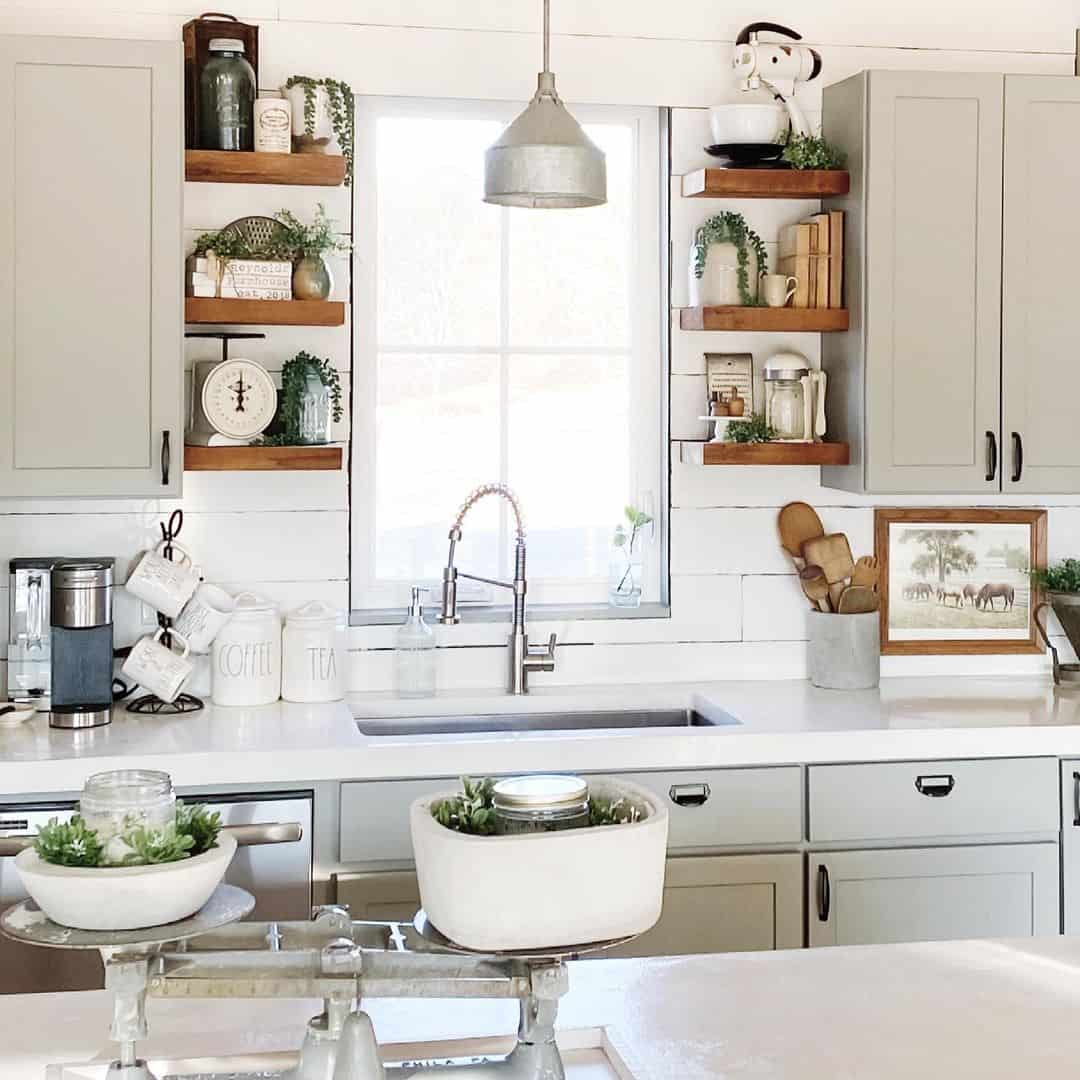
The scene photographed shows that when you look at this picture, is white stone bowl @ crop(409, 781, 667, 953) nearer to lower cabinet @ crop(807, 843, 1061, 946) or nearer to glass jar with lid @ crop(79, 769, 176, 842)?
glass jar with lid @ crop(79, 769, 176, 842)

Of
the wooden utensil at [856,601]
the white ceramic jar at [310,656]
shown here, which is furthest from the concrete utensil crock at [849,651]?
the white ceramic jar at [310,656]

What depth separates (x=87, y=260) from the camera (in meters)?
3.11

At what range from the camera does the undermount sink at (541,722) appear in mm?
3469

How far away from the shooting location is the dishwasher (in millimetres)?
2848

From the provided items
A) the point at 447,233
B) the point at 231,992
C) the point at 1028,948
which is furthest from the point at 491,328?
the point at 231,992

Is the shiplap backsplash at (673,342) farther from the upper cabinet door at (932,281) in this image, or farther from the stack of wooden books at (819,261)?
the upper cabinet door at (932,281)

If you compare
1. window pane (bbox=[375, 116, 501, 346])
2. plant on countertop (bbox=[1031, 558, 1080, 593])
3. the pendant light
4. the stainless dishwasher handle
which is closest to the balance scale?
the stainless dishwasher handle

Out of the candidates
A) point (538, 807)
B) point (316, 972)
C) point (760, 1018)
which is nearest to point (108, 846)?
point (316, 972)

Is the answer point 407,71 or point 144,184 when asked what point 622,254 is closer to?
point 407,71

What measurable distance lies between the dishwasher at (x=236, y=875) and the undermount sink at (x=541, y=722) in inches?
19.9

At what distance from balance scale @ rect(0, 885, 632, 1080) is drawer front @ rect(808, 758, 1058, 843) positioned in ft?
6.35

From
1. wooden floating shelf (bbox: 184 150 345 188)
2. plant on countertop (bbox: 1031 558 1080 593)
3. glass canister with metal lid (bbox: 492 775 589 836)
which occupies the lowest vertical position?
glass canister with metal lid (bbox: 492 775 589 836)

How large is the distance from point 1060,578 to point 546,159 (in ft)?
6.26

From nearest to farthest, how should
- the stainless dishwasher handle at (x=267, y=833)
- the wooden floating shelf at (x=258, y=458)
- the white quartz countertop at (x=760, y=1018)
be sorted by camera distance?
the white quartz countertop at (x=760, y=1018) → the stainless dishwasher handle at (x=267, y=833) → the wooden floating shelf at (x=258, y=458)
